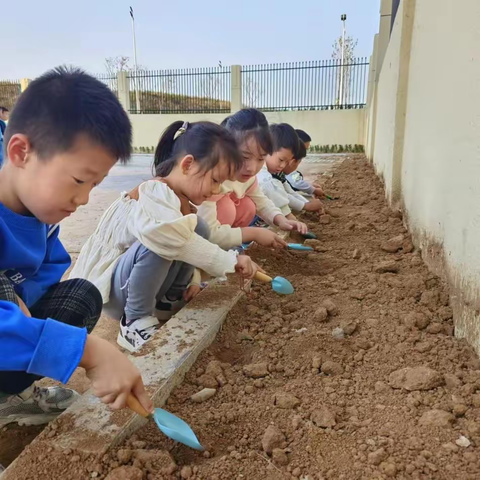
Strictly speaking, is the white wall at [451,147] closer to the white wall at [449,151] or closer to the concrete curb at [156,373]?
the white wall at [449,151]

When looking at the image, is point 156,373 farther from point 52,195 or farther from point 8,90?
point 8,90

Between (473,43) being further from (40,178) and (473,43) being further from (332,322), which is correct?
(40,178)

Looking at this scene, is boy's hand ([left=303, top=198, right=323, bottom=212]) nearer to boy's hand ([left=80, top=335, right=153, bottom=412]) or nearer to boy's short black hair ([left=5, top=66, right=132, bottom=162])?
boy's short black hair ([left=5, top=66, right=132, bottom=162])

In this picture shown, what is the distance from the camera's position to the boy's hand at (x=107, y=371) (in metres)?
1.05

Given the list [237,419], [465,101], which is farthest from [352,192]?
[237,419]

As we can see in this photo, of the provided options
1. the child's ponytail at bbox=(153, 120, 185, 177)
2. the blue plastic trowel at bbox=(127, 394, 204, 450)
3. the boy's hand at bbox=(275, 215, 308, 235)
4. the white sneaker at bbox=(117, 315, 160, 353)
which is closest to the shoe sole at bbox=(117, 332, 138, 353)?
the white sneaker at bbox=(117, 315, 160, 353)

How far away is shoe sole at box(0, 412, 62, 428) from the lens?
5.03ft

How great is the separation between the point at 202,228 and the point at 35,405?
1.15 metres

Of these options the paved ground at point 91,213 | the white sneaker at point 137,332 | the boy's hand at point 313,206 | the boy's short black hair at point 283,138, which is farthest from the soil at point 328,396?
the boy's hand at point 313,206

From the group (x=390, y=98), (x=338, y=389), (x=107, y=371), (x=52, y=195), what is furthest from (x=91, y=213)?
(x=107, y=371)

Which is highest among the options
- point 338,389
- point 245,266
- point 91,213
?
point 245,266

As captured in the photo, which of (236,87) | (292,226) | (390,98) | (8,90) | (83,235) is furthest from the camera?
(8,90)

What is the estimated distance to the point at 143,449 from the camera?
46.3 inches

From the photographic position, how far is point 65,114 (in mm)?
1135
